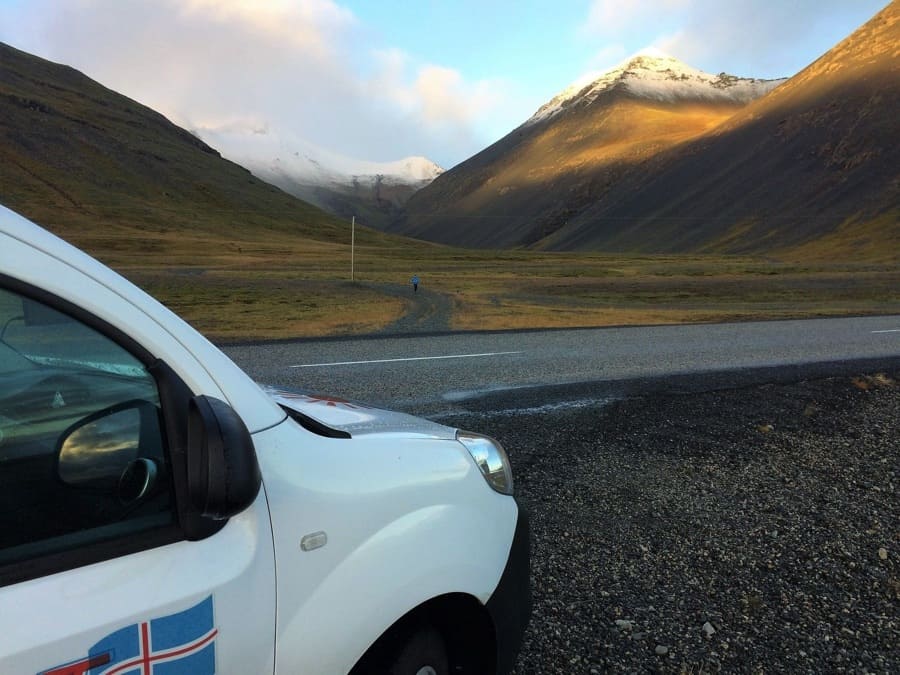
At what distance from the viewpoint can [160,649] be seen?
4.49 feet

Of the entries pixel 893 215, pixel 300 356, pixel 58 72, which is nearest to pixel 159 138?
pixel 58 72

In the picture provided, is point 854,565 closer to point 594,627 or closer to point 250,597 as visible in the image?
point 594,627

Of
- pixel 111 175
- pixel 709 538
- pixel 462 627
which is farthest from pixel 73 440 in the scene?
pixel 111 175

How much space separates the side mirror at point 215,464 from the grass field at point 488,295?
469 inches

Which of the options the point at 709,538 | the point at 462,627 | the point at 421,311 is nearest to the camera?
the point at 462,627

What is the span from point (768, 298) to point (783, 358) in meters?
17.6

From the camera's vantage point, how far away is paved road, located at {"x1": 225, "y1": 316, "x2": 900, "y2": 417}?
7.70m

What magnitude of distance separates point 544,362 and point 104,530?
8.66 m

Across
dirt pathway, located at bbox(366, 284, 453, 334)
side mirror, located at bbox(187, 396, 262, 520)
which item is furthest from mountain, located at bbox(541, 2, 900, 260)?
side mirror, located at bbox(187, 396, 262, 520)

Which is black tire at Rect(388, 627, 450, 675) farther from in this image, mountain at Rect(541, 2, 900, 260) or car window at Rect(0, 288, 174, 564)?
mountain at Rect(541, 2, 900, 260)

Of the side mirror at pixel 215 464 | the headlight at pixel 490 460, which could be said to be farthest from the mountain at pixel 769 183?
the side mirror at pixel 215 464

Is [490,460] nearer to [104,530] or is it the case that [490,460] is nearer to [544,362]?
[104,530]

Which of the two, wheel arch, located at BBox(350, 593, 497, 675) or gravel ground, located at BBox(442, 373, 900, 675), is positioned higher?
wheel arch, located at BBox(350, 593, 497, 675)

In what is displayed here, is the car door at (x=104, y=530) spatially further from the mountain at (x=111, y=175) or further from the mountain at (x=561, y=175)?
the mountain at (x=561, y=175)
